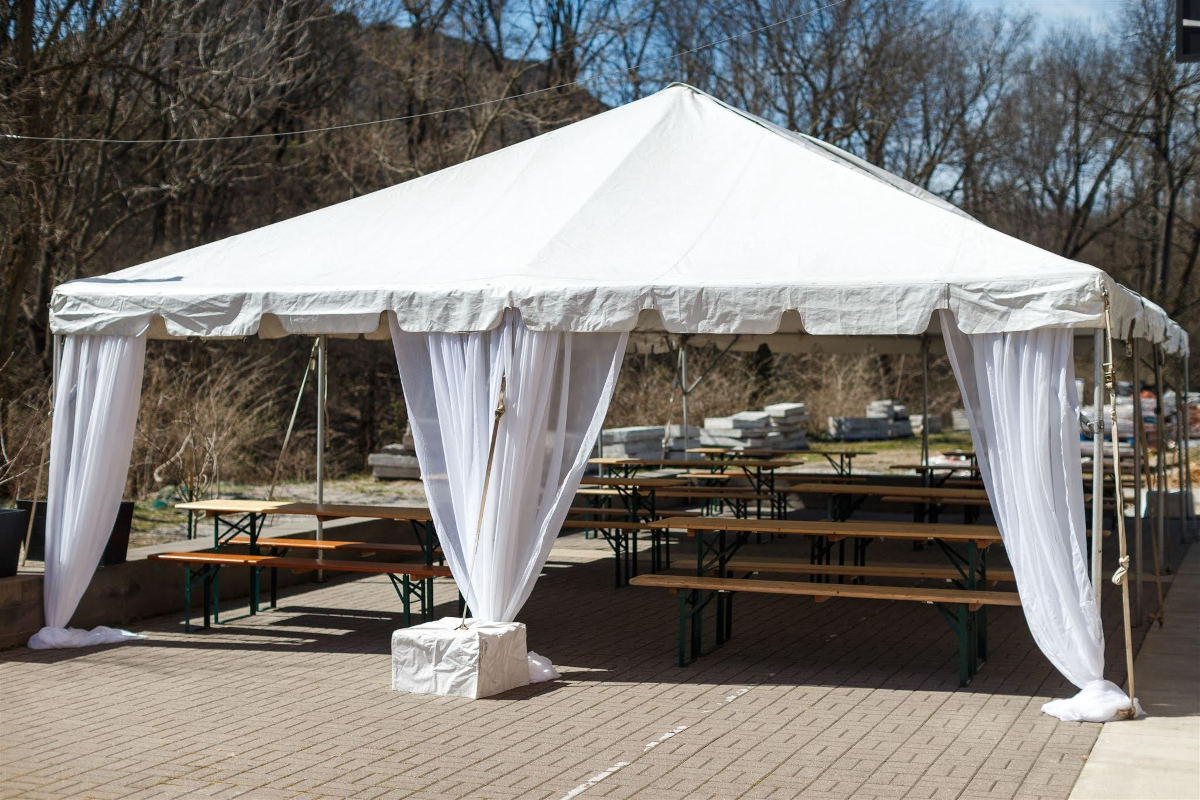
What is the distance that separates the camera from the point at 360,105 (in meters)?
30.2

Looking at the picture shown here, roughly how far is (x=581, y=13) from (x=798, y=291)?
86.8ft

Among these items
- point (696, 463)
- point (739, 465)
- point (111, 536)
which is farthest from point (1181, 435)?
point (111, 536)

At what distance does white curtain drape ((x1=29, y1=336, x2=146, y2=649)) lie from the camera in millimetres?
8758

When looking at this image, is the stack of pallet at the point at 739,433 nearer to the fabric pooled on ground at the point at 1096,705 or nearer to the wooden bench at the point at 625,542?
the wooden bench at the point at 625,542

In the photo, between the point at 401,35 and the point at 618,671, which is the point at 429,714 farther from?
the point at 401,35

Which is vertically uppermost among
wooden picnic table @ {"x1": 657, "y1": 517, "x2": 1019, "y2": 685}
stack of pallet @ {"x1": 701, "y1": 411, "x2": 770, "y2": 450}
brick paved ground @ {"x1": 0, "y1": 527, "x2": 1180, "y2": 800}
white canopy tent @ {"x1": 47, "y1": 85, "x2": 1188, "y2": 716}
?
white canopy tent @ {"x1": 47, "y1": 85, "x2": 1188, "y2": 716}

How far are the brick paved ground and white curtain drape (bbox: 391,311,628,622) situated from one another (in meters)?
0.78

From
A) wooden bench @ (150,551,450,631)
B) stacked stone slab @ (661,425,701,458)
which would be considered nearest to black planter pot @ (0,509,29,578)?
wooden bench @ (150,551,450,631)

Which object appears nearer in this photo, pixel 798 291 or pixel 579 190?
pixel 798 291

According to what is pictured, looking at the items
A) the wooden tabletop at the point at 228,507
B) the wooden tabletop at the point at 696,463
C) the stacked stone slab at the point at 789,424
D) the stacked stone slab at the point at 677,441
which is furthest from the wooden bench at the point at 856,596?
the stacked stone slab at the point at 789,424

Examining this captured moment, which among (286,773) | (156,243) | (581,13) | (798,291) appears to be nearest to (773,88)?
(581,13)

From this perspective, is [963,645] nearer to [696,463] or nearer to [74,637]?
[74,637]

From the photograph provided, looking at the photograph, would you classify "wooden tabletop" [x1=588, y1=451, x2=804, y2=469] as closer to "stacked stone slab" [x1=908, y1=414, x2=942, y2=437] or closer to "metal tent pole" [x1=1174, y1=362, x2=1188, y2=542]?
"metal tent pole" [x1=1174, y1=362, x2=1188, y2=542]

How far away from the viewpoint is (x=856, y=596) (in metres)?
7.66
